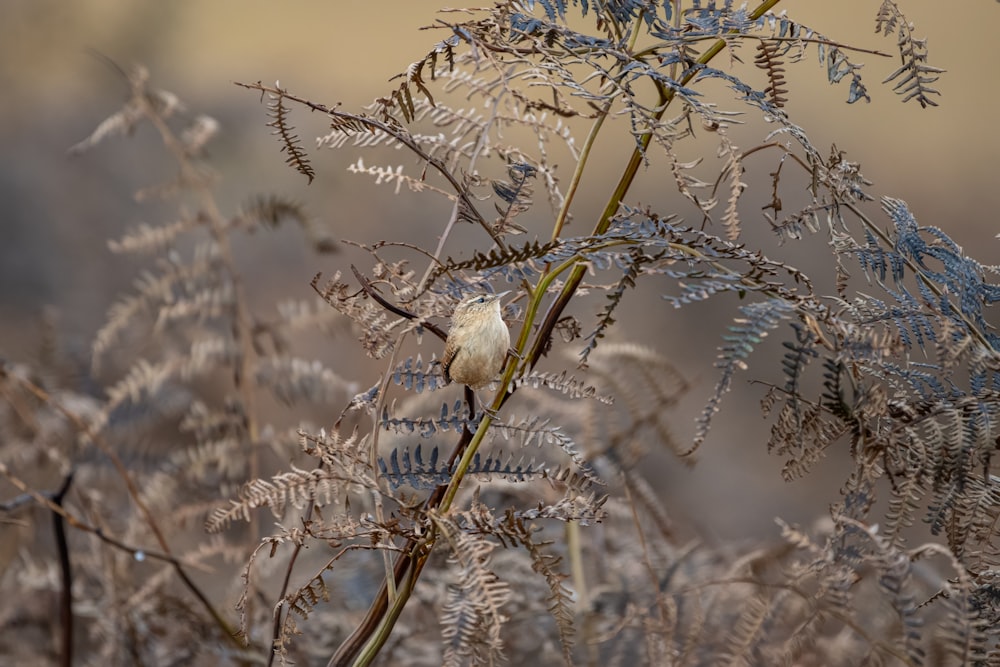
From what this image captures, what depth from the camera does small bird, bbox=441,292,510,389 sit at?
34cm

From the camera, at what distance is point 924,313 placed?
15.1 inches

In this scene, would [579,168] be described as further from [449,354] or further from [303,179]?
A: [303,179]

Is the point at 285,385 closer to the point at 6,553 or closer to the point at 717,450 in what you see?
the point at 6,553

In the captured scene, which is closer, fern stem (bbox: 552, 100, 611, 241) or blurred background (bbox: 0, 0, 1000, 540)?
fern stem (bbox: 552, 100, 611, 241)

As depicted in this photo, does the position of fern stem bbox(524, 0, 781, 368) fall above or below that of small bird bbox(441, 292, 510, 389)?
above

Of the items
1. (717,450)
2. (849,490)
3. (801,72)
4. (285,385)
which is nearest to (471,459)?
(849,490)

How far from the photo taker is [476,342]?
1.10 ft

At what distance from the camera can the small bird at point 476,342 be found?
13.3 inches

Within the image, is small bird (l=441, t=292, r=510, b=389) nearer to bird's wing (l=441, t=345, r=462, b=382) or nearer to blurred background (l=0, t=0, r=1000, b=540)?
bird's wing (l=441, t=345, r=462, b=382)

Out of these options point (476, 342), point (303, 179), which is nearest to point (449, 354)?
point (476, 342)

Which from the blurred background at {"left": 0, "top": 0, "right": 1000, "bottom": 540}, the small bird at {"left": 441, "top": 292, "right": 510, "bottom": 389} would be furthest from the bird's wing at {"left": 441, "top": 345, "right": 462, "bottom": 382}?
the blurred background at {"left": 0, "top": 0, "right": 1000, "bottom": 540}

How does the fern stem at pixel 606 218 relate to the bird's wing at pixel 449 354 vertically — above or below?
above

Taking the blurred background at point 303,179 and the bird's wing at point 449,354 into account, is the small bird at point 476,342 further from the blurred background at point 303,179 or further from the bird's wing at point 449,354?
the blurred background at point 303,179

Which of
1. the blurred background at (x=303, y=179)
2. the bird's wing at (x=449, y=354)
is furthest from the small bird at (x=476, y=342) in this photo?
the blurred background at (x=303, y=179)
